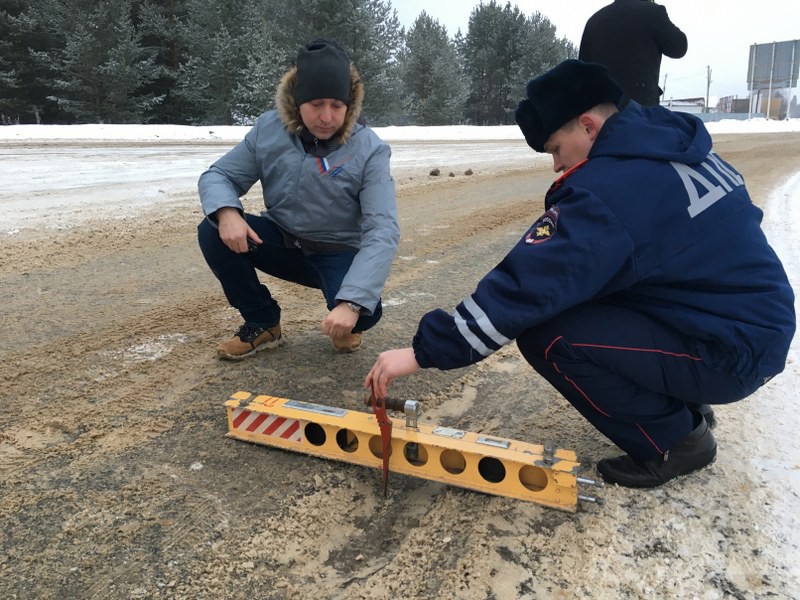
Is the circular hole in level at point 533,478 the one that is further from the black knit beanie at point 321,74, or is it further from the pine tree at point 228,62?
the pine tree at point 228,62

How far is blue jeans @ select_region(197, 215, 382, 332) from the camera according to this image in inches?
130

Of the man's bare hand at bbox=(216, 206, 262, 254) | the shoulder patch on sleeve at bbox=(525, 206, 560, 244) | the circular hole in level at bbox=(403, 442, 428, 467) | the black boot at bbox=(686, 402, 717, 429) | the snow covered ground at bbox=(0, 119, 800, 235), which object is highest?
the shoulder patch on sleeve at bbox=(525, 206, 560, 244)

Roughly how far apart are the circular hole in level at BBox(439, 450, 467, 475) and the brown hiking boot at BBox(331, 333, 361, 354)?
126 cm

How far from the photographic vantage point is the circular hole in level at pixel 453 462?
2295 millimetres

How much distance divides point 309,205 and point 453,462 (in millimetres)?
1507

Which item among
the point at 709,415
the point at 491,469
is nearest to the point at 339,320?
the point at 491,469

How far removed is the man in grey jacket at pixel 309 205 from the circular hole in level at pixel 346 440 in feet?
1.50

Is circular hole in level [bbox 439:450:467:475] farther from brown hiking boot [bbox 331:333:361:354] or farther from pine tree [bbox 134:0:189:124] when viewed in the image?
pine tree [bbox 134:0:189:124]

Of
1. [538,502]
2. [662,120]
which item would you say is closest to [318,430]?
[538,502]

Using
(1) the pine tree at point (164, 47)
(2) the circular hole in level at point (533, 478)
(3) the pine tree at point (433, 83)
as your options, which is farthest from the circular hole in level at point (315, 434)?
(3) the pine tree at point (433, 83)

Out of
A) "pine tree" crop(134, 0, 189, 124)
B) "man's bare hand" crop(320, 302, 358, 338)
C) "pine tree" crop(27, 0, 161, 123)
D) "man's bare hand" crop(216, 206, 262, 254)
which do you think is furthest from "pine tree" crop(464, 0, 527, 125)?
"man's bare hand" crop(320, 302, 358, 338)

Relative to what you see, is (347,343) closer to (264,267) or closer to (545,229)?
(264,267)

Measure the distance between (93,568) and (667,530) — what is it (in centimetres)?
174

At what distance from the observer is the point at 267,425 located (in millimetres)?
2574
